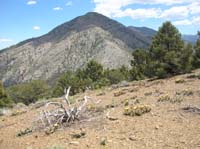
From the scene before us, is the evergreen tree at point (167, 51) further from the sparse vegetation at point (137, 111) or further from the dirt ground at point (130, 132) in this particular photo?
the sparse vegetation at point (137, 111)

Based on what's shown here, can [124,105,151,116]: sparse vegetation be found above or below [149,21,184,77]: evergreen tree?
below

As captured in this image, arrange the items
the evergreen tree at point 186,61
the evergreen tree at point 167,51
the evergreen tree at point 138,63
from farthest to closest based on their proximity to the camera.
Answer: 1. the evergreen tree at point 138,63
2. the evergreen tree at point 167,51
3. the evergreen tree at point 186,61

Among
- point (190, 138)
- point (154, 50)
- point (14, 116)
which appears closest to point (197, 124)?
point (190, 138)

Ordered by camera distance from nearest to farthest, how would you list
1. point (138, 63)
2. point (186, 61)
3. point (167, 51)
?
point (186, 61) → point (167, 51) → point (138, 63)

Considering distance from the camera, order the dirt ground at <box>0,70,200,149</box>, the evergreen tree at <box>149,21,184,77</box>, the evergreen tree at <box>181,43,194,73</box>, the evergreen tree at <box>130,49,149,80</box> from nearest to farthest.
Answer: the dirt ground at <box>0,70,200,149</box>, the evergreen tree at <box>181,43,194,73</box>, the evergreen tree at <box>149,21,184,77</box>, the evergreen tree at <box>130,49,149,80</box>

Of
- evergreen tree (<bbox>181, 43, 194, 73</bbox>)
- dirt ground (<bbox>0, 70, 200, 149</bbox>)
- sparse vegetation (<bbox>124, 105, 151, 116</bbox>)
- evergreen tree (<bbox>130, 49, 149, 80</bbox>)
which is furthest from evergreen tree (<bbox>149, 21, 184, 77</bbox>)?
evergreen tree (<bbox>130, 49, 149, 80</bbox>)

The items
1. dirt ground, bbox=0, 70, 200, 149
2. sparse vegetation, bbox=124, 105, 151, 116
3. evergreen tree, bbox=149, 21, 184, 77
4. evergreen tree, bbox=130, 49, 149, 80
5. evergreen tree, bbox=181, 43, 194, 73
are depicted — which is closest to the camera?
dirt ground, bbox=0, 70, 200, 149

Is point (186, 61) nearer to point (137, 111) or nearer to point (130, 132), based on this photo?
point (137, 111)

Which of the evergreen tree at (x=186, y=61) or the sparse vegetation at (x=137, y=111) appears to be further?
the evergreen tree at (x=186, y=61)

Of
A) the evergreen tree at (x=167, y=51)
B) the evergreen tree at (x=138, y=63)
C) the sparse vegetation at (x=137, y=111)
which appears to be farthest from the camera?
the evergreen tree at (x=138, y=63)

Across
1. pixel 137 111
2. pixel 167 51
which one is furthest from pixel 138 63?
pixel 137 111

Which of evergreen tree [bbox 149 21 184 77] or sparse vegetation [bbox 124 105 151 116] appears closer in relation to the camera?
sparse vegetation [bbox 124 105 151 116]

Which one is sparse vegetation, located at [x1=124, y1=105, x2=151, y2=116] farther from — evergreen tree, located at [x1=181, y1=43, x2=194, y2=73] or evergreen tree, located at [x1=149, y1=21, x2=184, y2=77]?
evergreen tree, located at [x1=181, y1=43, x2=194, y2=73]

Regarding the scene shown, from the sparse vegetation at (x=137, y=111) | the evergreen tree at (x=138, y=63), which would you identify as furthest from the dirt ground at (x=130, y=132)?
the evergreen tree at (x=138, y=63)
